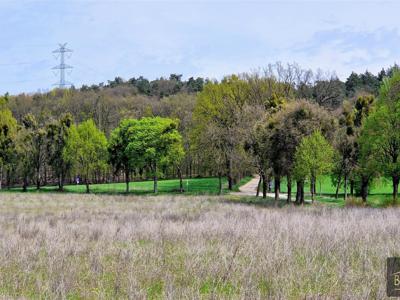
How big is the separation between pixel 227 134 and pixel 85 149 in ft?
72.3

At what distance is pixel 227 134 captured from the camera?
4819 centimetres

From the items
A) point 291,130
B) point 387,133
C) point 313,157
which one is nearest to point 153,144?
point 291,130

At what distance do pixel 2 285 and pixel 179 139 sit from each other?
4752cm

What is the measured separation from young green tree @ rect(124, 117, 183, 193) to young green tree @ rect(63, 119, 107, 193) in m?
6.04

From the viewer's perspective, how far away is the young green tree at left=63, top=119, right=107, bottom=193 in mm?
58281

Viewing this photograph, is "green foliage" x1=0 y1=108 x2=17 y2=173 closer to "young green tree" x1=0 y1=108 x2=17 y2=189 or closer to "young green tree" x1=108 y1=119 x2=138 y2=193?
"young green tree" x1=0 y1=108 x2=17 y2=189

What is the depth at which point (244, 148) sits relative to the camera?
4125cm

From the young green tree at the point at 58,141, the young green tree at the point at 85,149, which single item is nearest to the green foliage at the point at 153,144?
the young green tree at the point at 85,149

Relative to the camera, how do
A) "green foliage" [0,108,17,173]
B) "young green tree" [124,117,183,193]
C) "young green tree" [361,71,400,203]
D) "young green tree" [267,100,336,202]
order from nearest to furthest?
"young green tree" [361,71,400,203], "young green tree" [267,100,336,202], "young green tree" [124,117,183,193], "green foliage" [0,108,17,173]

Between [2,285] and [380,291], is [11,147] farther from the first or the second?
[380,291]

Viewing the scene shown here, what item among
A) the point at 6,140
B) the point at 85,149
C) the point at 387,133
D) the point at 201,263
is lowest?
the point at 201,263

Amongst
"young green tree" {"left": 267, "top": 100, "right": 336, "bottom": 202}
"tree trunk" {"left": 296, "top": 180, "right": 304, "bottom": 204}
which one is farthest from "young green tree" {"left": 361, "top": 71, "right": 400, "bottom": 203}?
"tree trunk" {"left": 296, "top": 180, "right": 304, "bottom": 204}

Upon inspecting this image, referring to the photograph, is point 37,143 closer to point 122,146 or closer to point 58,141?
point 58,141

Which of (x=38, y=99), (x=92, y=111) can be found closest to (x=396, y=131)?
(x=92, y=111)
